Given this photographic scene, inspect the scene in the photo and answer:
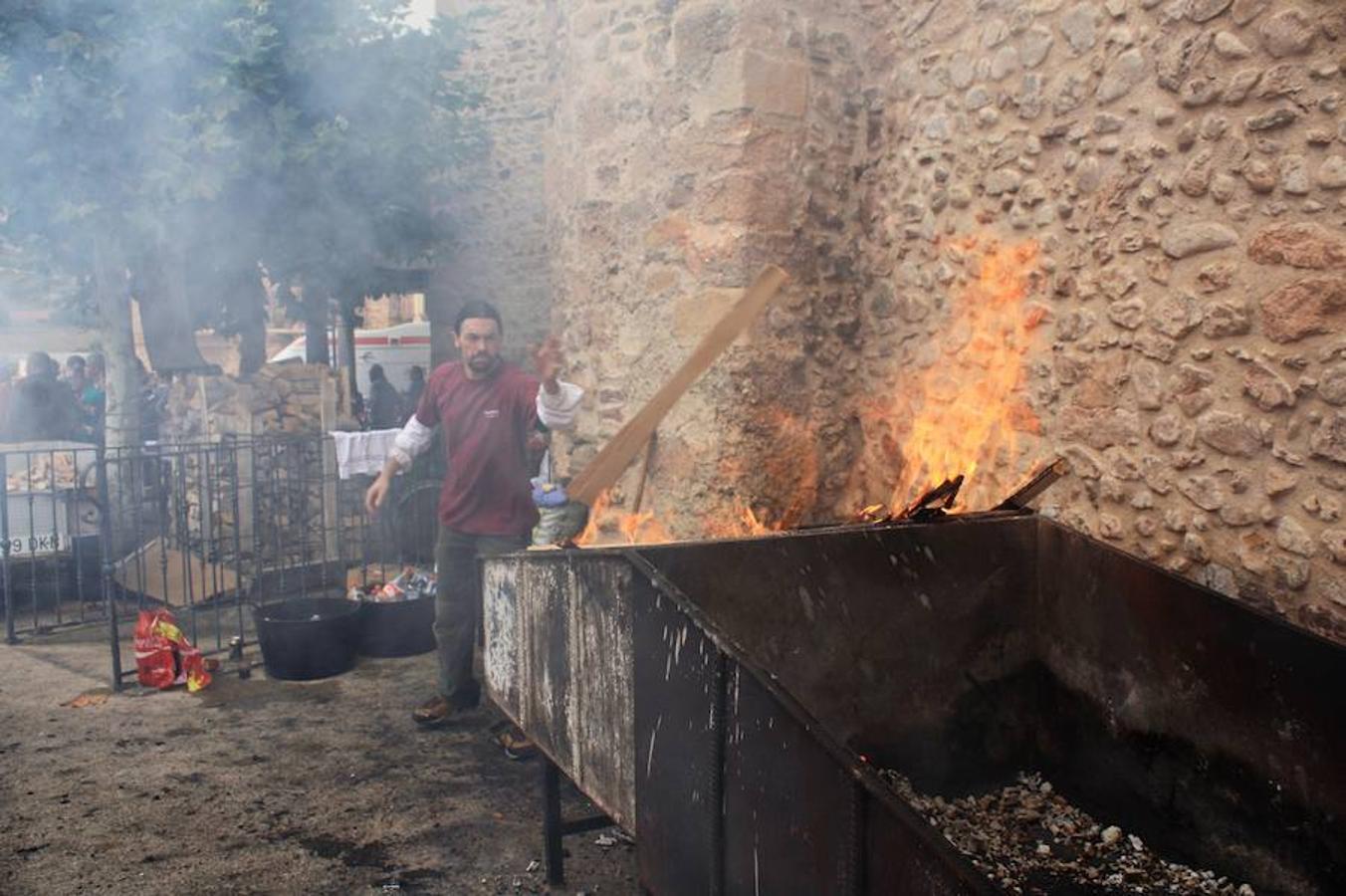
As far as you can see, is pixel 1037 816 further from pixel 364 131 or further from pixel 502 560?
pixel 364 131

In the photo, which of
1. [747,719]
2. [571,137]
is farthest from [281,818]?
[571,137]

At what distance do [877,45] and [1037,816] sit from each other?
4.22m

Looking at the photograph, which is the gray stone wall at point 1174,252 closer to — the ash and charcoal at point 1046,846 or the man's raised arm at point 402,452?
the ash and charcoal at point 1046,846

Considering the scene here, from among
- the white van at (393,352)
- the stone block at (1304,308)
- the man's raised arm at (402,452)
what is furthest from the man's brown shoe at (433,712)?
the white van at (393,352)

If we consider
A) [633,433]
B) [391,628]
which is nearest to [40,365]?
[391,628]

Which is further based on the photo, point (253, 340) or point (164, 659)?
point (253, 340)

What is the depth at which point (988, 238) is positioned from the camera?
4703 mm

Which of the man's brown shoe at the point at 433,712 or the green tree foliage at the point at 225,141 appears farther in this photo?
the green tree foliage at the point at 225,141

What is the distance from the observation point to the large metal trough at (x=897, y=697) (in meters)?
2.03

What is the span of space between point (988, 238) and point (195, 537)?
691cm

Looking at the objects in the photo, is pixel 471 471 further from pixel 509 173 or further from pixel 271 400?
pixel 509 173

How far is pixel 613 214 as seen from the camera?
610cm

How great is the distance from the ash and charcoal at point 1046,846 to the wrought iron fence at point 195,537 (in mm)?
4714

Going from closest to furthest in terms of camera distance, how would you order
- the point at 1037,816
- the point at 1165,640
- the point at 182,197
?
the point at 1165,640 < the point at 1037,816 < the point at 182,197
